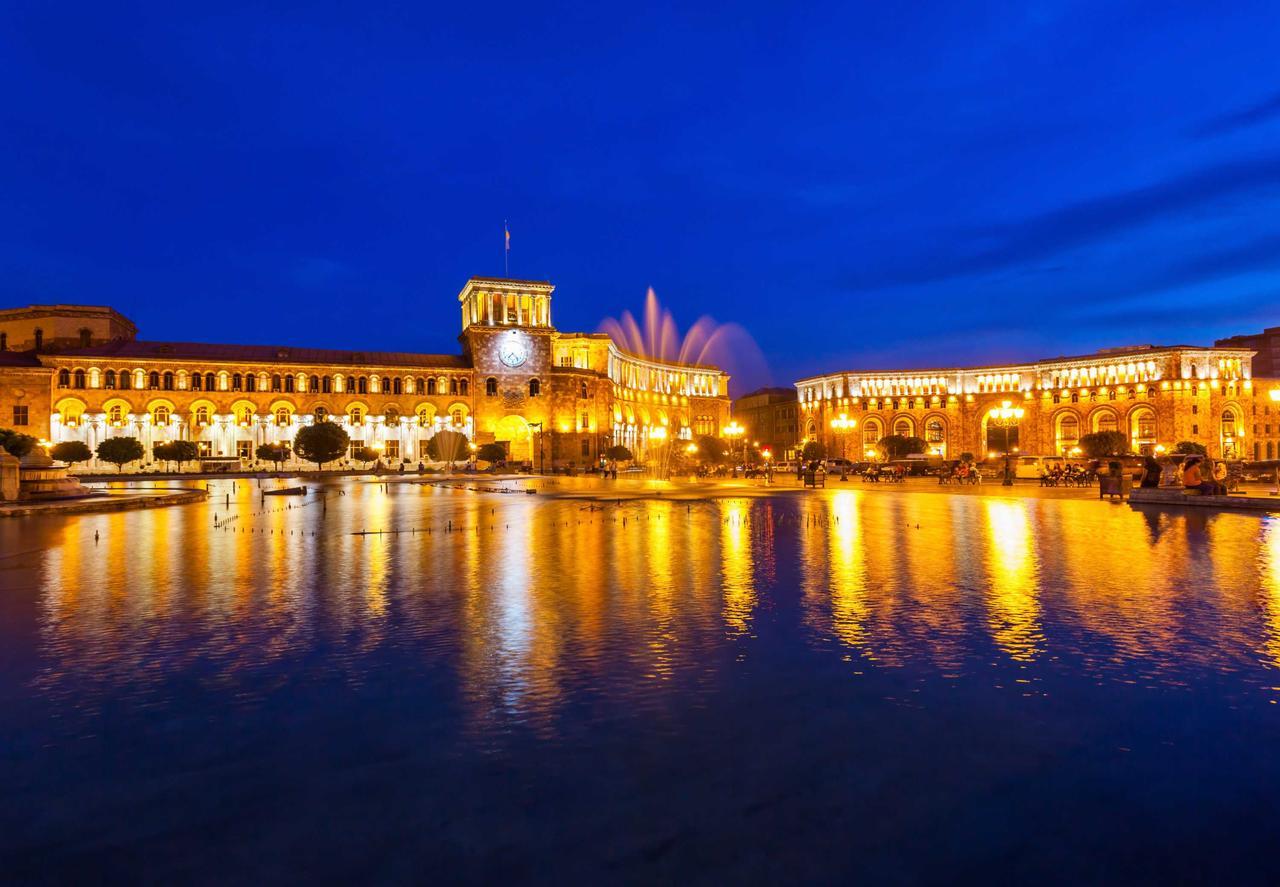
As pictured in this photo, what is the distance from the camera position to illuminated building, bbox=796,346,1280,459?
86188 mm

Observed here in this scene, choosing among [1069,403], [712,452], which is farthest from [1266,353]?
[712,452]

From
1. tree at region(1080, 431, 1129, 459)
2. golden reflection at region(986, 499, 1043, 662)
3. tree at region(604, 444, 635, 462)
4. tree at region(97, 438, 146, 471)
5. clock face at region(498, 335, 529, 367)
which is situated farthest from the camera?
clock face at region(498, 335, 529, 367)

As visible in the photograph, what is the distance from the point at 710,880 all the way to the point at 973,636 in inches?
199

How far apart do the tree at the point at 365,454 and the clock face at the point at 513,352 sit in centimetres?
1663

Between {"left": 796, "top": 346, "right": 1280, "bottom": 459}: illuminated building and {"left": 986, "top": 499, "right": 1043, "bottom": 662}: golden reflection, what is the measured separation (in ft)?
208

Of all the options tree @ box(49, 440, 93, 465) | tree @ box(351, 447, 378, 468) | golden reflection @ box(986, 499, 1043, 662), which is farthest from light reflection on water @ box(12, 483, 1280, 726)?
tree @ box(351, 447, 378, 468)

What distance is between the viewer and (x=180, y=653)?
7.27m

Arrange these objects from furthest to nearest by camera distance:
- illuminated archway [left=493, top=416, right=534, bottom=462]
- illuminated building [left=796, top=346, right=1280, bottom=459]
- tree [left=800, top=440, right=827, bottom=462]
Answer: illuminated building [left=796, top=346, right=1280, bottom=459], tree [left=800, top=440, right=827, bottom=462], illuminated archway [left=493, top=416, right=534, bottom=462]

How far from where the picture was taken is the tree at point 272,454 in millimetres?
67938

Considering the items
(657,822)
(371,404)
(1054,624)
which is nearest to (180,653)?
(657,822)

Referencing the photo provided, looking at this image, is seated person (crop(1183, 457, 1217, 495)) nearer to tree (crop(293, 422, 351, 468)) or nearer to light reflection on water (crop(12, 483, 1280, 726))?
light reflection on water (crop(12, 483, 1280, 726))

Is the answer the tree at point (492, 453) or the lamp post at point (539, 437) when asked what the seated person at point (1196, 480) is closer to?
the tree at point (492, 453)

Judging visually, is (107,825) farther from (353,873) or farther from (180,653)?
(180,653)

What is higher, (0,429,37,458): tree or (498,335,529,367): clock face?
(498,335,529,367): clock face
